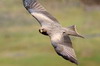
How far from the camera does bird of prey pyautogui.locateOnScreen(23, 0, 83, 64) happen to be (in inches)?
588

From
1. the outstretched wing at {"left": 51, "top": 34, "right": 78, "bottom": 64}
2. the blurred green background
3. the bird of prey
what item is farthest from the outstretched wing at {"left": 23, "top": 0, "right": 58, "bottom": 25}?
the blurred green background

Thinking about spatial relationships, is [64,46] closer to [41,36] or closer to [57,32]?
[57,32]

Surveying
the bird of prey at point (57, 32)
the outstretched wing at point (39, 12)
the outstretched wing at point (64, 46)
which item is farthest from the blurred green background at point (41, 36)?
the outstretched wing at point (64, 46)

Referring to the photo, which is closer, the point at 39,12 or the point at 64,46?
the point at 64,46

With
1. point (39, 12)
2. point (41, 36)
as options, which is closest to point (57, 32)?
point (39, 12)

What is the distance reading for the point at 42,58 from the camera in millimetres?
30000

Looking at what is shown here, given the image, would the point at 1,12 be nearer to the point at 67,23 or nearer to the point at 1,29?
the point at 1,29

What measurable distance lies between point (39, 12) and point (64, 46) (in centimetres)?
314

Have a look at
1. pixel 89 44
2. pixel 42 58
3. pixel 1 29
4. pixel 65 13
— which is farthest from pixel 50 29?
pixel 65 13

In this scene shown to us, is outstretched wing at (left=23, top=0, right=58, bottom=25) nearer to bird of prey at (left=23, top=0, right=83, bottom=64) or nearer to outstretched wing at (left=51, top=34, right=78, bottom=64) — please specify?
bird of prey at (left=23, top=0, right=83, bottom=64)

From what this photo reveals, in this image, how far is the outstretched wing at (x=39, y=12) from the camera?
17516 mm

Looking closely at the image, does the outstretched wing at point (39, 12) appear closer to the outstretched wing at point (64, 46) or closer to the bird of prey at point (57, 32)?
the bird of prey at point (57, 32)

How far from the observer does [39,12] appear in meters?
18.1

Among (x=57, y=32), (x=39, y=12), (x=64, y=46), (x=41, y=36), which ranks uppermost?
(x=39, y=12)
